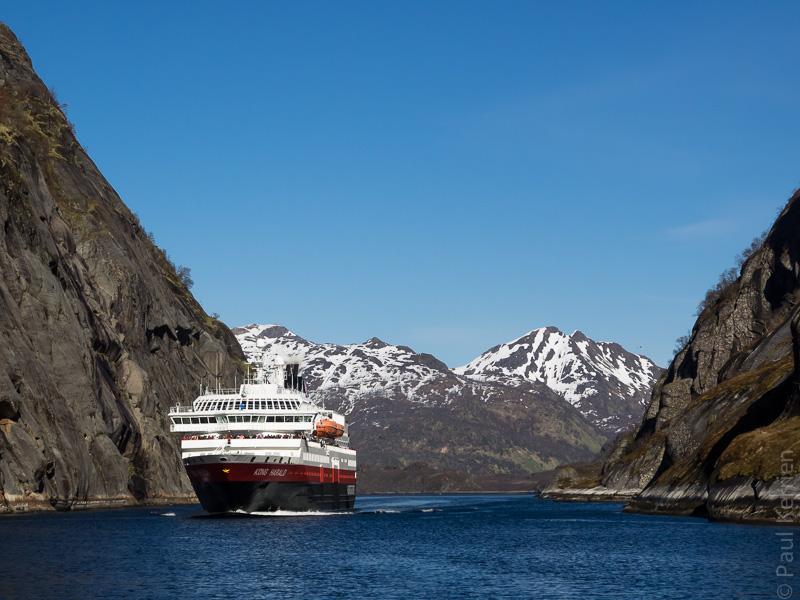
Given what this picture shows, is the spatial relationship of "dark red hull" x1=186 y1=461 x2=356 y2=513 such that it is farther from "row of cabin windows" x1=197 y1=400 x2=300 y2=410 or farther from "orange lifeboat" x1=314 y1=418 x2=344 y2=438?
"orange lifeboat" x1=314 y1=418 x2=344 y2=438

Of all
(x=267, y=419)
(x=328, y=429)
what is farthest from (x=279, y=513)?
(x=328, y=429)

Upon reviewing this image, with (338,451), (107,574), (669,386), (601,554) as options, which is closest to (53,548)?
(107,574)

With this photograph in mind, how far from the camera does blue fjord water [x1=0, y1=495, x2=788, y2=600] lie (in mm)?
54031

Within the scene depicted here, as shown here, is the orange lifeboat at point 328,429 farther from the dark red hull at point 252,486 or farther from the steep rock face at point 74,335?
the steep rock face at point 74,335

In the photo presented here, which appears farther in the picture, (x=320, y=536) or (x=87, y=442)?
(x=87, y=442)

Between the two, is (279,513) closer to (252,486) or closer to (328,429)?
(252,486)

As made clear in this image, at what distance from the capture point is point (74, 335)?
135 m

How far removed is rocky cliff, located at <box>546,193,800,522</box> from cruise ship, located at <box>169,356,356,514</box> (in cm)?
3485

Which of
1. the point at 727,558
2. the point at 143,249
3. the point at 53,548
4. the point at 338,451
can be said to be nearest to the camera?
the point at 727,558

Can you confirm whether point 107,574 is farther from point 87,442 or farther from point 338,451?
point 87,442

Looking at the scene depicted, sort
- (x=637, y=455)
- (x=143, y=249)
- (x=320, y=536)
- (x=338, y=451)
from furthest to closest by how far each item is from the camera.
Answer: (x=143, y=249) → (x=637, y=455) → (x=338, y=451) → (x=320, y=536)

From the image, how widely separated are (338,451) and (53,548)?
56190 millimetres

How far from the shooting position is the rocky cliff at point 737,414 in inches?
3184

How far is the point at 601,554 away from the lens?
72812 mm
